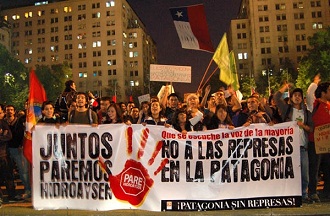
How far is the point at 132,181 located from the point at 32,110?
284 cm

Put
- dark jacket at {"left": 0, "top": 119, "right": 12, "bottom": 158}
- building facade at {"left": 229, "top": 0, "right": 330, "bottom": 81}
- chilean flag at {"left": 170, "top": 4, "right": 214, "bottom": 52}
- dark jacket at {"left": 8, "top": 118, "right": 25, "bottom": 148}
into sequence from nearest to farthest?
→ dark jacket at {"left": 0, "top": 119, "right": 12, "bottom": 158}
dark jacket at {"left": 8, "top": 118, "right": 25, "bottom": 148}
chilean flag at {"left": 170, "top": 4, "right": 214, "bottom": 52}
building facade at {"left": 229, "top": 0, "right": 330, "bottom": 81}

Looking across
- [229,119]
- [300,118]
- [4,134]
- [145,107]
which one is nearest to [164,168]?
[229,119]

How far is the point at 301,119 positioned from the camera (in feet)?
26.0

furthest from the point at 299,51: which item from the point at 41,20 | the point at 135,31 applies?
the point at 41,20

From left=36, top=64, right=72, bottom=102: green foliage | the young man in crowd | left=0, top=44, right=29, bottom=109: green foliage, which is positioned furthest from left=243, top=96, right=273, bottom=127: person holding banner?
left=36, top=64, right=72, bottom=102: green foliage

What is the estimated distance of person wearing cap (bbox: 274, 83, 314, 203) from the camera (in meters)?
7.73

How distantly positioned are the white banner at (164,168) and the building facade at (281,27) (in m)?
105

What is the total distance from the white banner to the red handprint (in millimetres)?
18

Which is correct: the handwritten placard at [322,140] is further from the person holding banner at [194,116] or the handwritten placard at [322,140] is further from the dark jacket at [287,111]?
the person holding banner at [194,116]

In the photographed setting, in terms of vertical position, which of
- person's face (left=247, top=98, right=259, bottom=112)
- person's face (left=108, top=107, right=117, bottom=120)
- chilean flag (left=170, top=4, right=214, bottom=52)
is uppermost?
chilean flag (left=170, top=4, right=214, bottom=52)

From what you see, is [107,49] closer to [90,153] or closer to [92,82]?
[92,82]

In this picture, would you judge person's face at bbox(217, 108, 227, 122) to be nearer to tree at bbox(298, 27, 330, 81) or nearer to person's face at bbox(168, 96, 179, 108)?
person's face at bbox(168, 96, 179, 108)

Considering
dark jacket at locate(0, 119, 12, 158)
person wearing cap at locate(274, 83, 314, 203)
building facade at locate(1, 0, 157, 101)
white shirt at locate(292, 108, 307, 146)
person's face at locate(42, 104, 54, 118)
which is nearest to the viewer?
person wearing cap at locate(274, 83, 314, 203)

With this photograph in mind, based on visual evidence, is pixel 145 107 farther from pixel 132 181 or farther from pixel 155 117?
pixel 132 181
